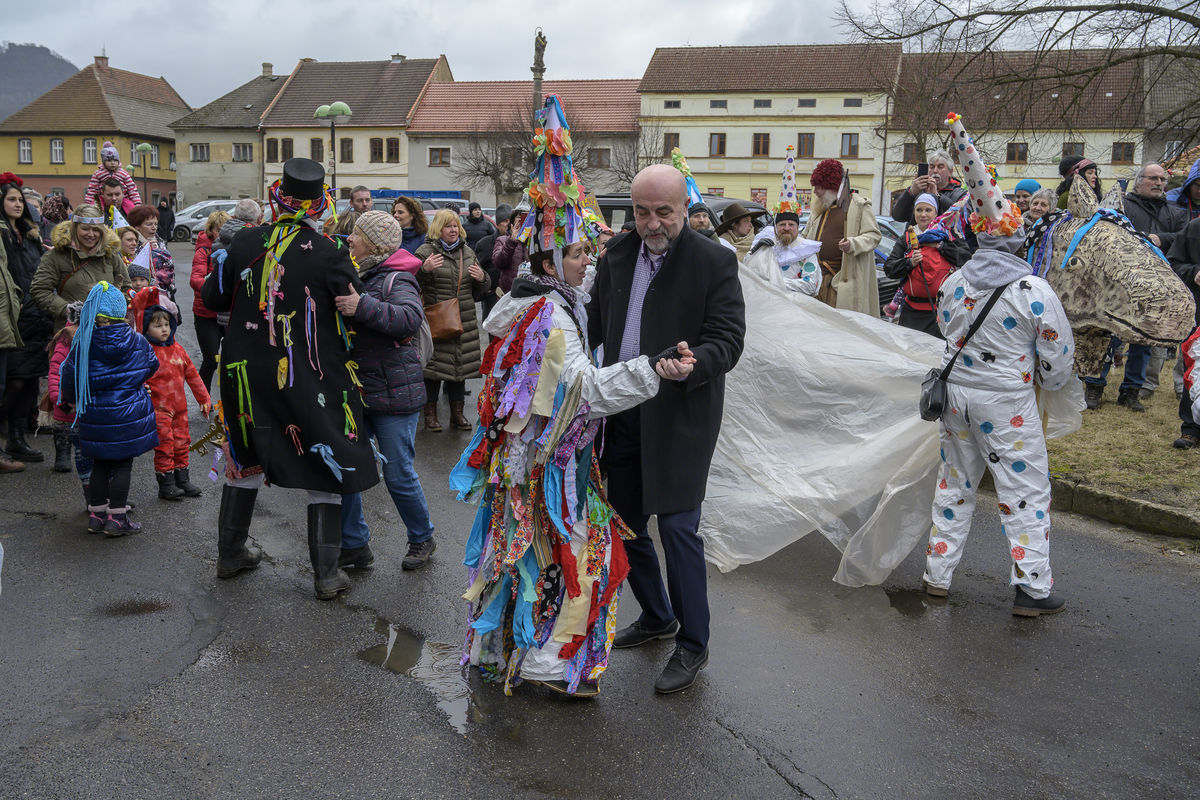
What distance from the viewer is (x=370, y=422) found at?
5160 millimetres

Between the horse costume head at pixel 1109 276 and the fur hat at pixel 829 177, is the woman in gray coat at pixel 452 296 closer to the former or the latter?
the fur hat at pixel 829 177

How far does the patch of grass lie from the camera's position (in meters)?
6.39

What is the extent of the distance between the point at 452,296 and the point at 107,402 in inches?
130

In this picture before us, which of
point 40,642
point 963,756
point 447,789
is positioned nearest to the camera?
point 447,789

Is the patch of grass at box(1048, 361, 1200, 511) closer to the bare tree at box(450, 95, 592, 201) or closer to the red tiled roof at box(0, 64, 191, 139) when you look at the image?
the bare tree at box(450, 95, 592, 201)

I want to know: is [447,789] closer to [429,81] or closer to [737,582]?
[737,582]

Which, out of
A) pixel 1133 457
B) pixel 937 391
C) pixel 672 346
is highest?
pixel 672 346

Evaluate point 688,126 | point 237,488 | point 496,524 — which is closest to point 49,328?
point 237,488

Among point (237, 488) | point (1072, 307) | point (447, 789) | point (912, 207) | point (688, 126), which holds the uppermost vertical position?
point (688, 126)

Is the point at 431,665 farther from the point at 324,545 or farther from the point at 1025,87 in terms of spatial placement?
the point at 1025,87

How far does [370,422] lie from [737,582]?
2091 mm

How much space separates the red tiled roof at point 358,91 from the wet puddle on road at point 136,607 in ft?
179

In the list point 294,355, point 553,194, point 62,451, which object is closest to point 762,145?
point 62,451

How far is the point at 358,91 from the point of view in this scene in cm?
5803
